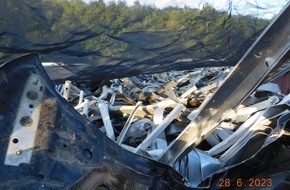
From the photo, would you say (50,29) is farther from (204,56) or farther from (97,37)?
(204,56)

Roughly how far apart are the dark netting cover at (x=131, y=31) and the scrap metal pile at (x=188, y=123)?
49 cm

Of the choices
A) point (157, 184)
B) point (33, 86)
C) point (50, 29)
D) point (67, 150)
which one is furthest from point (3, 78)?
point (157, 184)

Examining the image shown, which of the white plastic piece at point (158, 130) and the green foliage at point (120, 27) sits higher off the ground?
the green foliage at point (120, 27)

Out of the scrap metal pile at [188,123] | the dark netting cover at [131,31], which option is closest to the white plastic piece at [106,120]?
the scrap metal pile at [188,123]

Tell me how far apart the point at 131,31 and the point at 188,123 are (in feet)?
6.91

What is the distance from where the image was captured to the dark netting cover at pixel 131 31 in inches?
73.0

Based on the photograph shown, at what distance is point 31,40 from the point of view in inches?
75.0

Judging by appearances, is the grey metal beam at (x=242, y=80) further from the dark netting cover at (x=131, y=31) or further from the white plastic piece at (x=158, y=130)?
the white plastic piece at (x=158, y=130)
